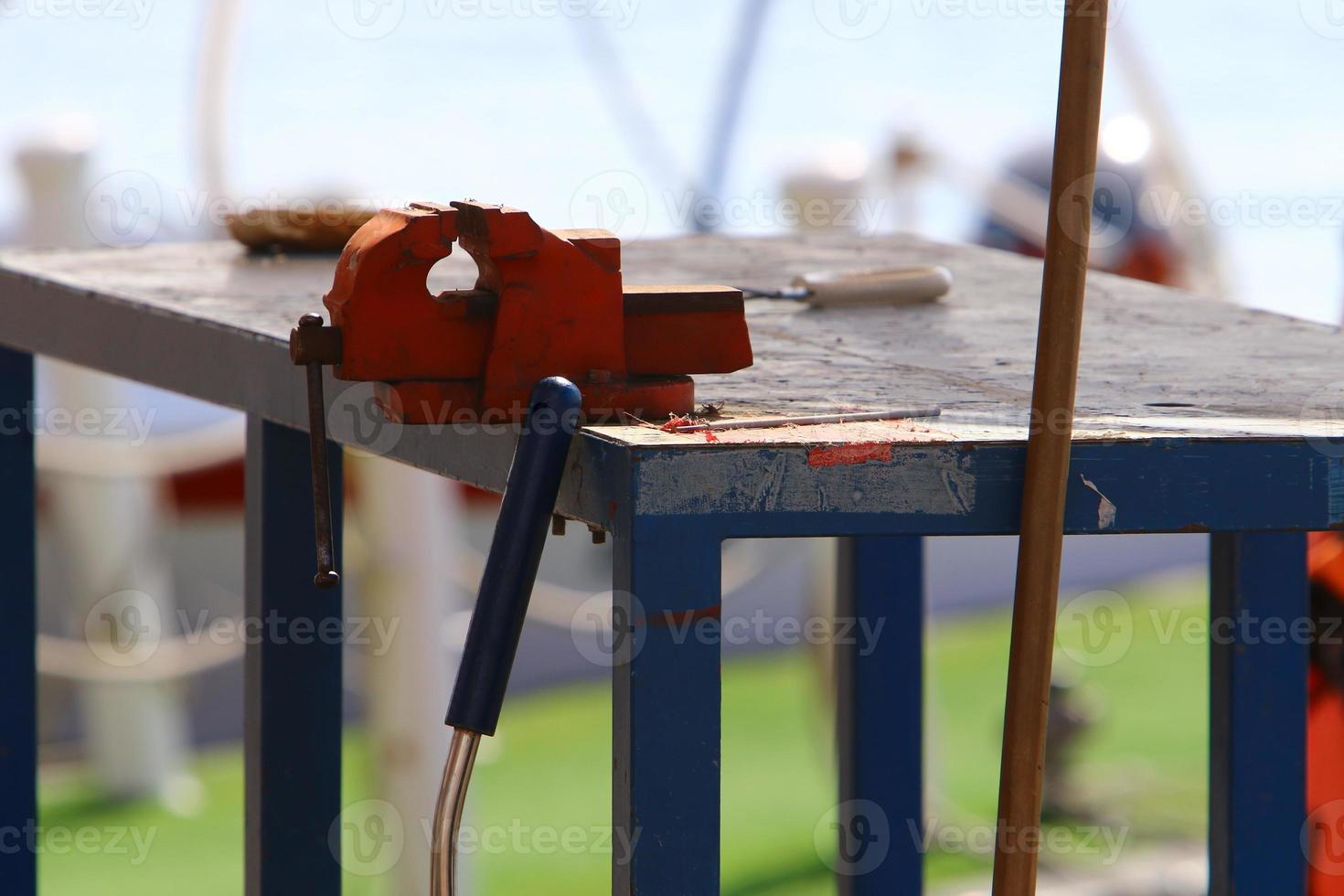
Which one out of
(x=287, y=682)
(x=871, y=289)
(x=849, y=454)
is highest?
(x=871, y=289)

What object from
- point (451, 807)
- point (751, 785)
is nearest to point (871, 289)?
point (451, 807)

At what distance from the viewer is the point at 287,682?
1.48m

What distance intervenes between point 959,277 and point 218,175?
73.6 inches

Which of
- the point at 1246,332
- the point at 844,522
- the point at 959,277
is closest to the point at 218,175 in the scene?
the point at 959,277

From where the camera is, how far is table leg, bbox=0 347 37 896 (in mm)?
1697

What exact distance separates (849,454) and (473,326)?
244mm

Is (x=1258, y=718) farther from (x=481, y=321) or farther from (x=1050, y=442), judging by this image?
(x=481, y=321)

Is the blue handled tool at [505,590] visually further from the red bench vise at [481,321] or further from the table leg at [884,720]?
the table leg at [884,720]

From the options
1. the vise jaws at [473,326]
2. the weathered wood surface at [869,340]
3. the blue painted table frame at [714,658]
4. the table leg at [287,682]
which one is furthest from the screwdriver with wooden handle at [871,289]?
the vise jaws at [473,326]

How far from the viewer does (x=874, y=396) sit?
1.08 metres

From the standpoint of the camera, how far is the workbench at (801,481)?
0.86 meters

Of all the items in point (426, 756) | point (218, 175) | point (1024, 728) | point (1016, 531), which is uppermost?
point (218, 175)

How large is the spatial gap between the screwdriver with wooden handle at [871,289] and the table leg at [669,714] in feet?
2.63

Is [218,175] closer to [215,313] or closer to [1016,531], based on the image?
[215,313]
